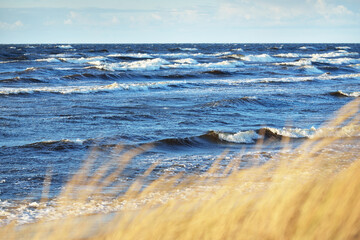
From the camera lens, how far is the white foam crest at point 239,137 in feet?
34.8

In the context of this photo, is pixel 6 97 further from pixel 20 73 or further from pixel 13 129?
pixel 20 73

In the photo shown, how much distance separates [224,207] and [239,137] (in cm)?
639

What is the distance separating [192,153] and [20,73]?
23.4 metres

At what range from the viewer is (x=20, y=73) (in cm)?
3020

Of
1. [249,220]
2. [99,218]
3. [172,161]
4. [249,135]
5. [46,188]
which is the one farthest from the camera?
[249,135]

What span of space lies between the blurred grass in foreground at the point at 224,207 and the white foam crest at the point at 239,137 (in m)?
2.50

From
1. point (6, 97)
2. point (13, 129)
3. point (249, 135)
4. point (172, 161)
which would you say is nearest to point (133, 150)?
point (172, 161)

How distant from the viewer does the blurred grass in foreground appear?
3742 mm

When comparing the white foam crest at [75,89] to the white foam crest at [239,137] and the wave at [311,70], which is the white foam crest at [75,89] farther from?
the wave at [311,70]

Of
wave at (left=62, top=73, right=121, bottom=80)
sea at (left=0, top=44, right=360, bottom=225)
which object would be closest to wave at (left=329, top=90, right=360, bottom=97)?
sea at (left=0, top=44, right=360, bottom=225)

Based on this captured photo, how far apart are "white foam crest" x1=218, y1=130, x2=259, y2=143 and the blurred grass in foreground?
250 centimetres

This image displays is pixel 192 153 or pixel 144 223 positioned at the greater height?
pixel 144 223

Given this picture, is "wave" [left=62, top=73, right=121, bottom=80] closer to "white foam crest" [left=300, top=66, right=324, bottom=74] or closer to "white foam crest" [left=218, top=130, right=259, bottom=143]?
"white foam crest" [left=300, top=66, right=324, bottom=74]

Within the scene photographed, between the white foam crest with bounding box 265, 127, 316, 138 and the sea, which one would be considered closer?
the sea
